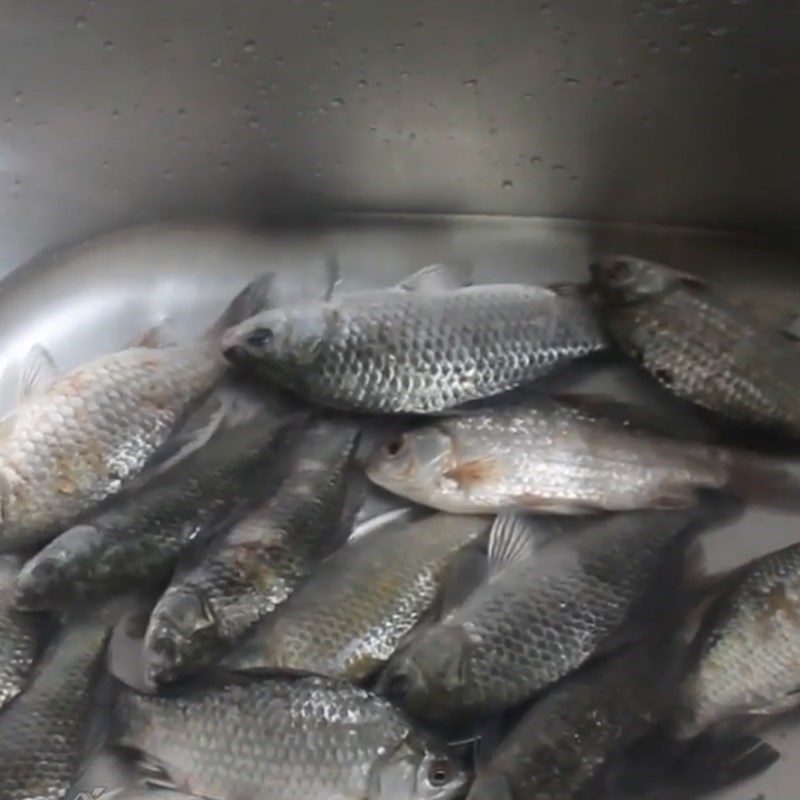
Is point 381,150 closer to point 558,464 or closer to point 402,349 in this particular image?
point 402,349

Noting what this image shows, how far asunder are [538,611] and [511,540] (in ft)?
0.34

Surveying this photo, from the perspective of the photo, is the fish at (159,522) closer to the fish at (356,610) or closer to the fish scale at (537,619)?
the fish at (356,610)

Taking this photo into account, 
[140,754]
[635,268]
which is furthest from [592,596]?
[140,754]

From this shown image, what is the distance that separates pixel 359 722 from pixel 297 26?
2.33 feet

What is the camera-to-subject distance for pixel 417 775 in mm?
1037

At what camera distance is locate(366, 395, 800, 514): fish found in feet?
3.84

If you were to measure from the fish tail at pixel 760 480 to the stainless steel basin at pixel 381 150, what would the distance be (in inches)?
1.7

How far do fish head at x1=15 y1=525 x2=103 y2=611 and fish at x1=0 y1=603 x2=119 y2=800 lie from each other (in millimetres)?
52

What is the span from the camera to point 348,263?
1.43 meters

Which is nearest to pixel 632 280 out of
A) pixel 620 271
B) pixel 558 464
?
pixel 620 271

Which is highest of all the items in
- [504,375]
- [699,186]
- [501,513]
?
[699,186]

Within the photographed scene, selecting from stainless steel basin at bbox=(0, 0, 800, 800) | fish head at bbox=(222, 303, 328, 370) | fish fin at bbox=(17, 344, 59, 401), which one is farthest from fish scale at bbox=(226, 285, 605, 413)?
fish fin at bbox=(17, 344, 59, 401)

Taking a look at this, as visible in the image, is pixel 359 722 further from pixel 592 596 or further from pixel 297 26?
pixel 297 26

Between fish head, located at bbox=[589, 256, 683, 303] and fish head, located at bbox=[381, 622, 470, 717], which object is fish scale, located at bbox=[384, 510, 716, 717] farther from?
fish head, located at bbox=[589, 256, 683, 303]
